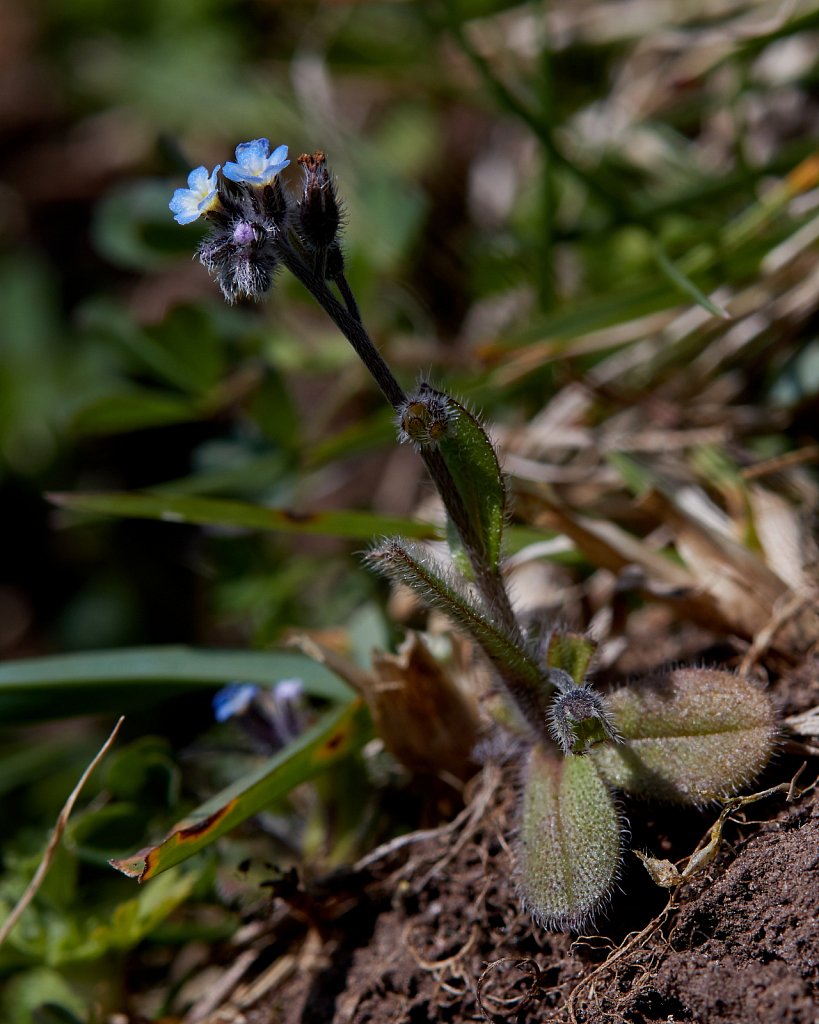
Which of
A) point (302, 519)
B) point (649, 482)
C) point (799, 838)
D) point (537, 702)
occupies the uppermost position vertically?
point (302, 519)

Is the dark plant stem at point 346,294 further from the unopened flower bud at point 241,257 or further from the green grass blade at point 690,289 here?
the green grass blade at point 690,289

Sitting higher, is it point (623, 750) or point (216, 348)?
point (216, 348)

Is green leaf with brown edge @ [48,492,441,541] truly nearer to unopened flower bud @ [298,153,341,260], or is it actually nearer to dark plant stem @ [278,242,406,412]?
dark plant stem @ [278,242,406,412]

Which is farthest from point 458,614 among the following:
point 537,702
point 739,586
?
point 739,586

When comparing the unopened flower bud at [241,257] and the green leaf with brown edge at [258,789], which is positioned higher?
the unopened flower bud at [241,257]

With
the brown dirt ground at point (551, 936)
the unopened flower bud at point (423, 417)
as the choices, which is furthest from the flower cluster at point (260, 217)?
the brown dirt ground at point (551, 936)

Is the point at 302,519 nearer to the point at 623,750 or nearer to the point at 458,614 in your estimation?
the point at 458,614

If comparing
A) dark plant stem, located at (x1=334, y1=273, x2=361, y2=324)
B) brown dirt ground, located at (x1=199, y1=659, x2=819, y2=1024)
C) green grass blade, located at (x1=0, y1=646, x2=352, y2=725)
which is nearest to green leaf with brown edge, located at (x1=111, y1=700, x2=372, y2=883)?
green grass blade, located at (x1=0, y1=646, x2=352, y2=725)
